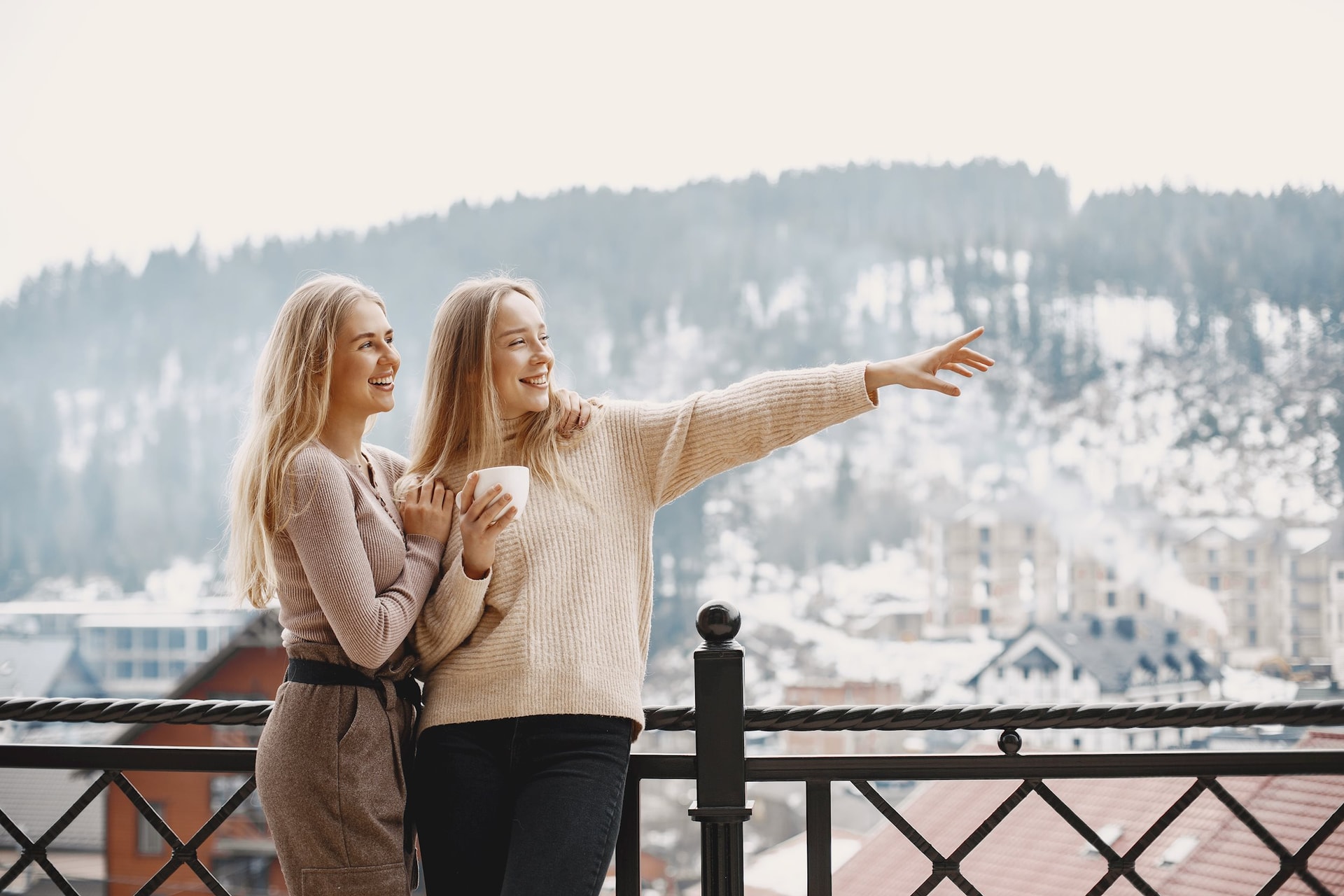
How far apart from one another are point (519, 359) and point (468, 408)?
0.28 feet

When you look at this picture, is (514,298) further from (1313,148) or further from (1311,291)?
(1313,148)

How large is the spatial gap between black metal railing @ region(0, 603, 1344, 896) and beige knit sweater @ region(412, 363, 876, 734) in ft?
Result: 0.28

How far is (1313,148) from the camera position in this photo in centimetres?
4078

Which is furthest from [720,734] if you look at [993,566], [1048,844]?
[993,566]

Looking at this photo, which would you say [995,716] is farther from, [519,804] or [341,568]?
[341,568]

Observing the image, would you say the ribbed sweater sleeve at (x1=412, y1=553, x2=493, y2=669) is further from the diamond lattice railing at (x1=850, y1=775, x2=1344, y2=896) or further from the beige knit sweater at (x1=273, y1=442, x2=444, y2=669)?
the diamond lattice railing at (x1=850, y1=775, x2=1344, y2=896)

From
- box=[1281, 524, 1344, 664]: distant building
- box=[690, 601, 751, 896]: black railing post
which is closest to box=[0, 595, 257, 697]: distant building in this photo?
box=[1281, 524, 1344, 664]: distant building

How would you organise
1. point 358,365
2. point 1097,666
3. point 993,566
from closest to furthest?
point 358,365
point 1097,666
point 993,566

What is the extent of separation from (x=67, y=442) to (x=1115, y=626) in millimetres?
37882

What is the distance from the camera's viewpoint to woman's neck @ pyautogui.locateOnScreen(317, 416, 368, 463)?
44.1 inches

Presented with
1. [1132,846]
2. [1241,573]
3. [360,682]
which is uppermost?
[360,682]

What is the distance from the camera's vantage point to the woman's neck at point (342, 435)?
112 centimetres

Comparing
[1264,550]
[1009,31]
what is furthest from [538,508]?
[1009,31]

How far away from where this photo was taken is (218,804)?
55.0 ft
